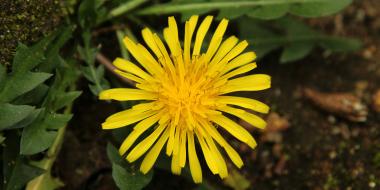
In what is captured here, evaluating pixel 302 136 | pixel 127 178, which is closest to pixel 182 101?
pixel 127 178

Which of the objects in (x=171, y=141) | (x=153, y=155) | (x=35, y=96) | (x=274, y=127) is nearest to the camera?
(x=171, y=141)

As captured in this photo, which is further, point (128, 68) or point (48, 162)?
point (48, 162)


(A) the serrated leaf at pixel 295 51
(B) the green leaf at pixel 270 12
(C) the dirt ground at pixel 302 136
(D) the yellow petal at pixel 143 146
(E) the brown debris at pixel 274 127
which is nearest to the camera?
(D) the yellow petal at pixel 143 146

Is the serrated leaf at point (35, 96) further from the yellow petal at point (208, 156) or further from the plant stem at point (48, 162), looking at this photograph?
the yellow petal at point (208, 156)

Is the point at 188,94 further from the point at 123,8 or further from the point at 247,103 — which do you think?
the point at 123,8

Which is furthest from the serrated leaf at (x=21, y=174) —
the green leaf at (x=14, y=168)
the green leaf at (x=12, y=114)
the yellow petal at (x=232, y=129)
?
the yellow petal at (x=232, y=129)

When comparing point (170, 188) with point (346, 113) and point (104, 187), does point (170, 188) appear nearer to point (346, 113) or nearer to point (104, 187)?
point (104, 187)

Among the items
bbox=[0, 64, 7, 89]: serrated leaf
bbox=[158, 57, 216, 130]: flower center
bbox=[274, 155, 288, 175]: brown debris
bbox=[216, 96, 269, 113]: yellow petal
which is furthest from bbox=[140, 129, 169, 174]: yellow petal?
bbox=[274, 155, 288, 175]: brown debris
